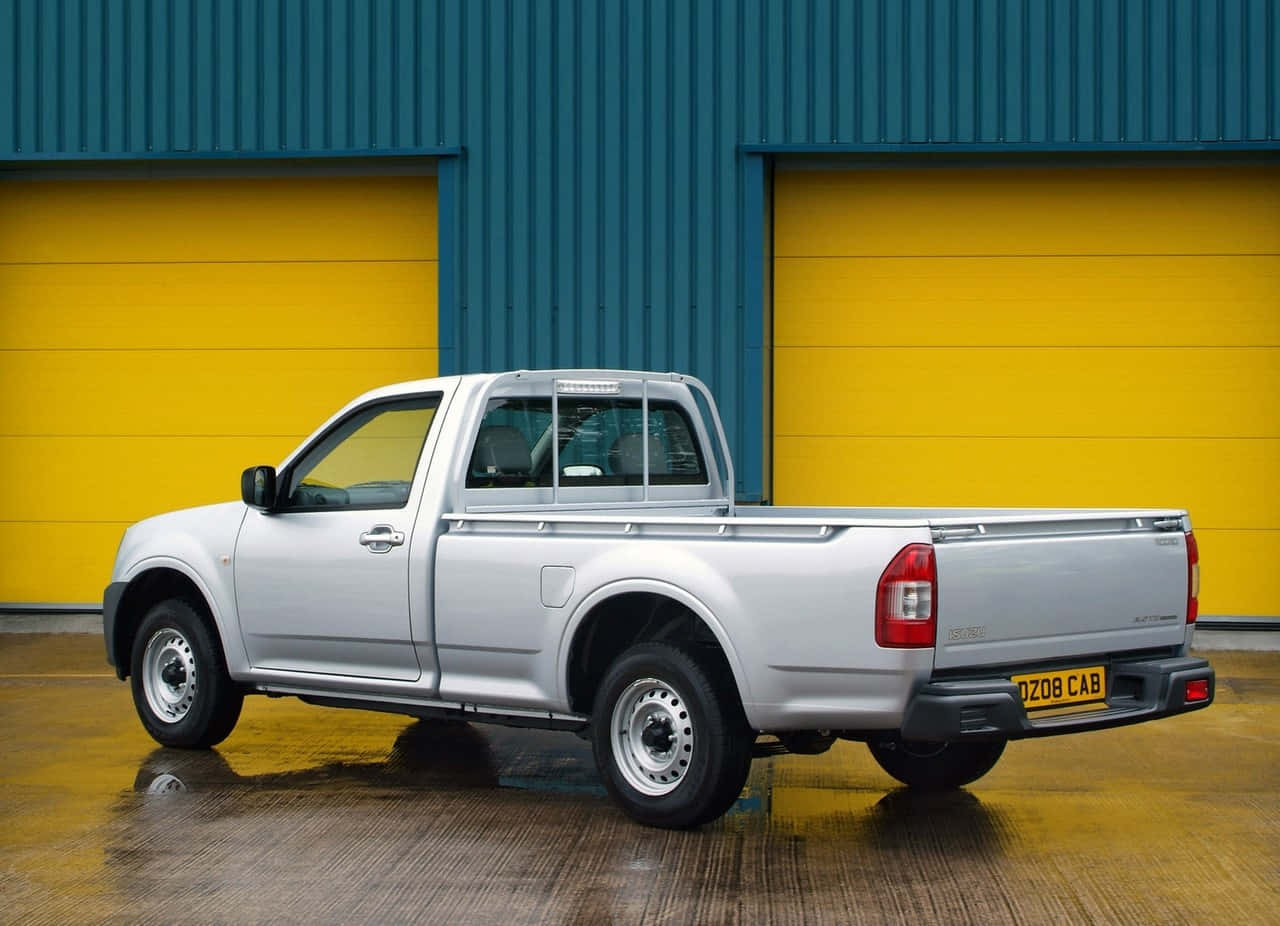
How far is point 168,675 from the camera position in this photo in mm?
8961

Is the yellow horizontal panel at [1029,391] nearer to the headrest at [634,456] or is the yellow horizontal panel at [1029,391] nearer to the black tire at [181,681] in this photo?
the headrest at [634,456]

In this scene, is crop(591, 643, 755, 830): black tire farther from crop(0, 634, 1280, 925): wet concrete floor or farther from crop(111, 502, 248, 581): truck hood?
crop(111, 502, 248, 581): truck hood

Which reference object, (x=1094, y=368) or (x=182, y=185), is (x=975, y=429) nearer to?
(x=1094, y=368)

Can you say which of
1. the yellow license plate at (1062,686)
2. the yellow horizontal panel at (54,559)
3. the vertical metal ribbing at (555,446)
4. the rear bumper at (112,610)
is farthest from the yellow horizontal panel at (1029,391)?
the yellow license plate at (1062,686)

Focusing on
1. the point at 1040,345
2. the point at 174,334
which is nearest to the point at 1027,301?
the point at 1040,345

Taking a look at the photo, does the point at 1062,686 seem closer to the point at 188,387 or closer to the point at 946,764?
the point at 946,764

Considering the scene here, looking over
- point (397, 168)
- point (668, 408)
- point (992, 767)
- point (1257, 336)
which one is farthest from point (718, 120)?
point (992, 767)

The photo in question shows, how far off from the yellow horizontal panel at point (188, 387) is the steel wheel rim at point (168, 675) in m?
5.29

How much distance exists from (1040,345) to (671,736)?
7.46 m

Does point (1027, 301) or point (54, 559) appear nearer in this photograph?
point (1027, 301)

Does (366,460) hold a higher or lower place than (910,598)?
higher

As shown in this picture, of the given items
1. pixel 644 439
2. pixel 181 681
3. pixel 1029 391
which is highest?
pixel 1029 391

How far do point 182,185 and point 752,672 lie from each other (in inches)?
366

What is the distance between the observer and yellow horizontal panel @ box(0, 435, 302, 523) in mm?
14383
